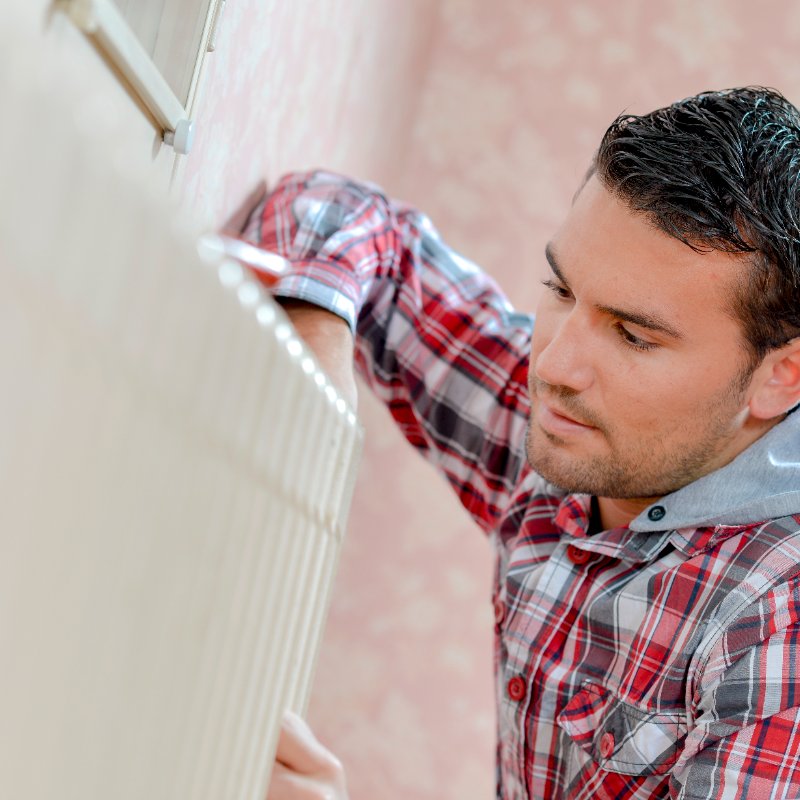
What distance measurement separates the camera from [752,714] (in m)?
0.90

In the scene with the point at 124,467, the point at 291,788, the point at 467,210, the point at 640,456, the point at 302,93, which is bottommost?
the point at 291,788

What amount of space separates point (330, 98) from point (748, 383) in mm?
694

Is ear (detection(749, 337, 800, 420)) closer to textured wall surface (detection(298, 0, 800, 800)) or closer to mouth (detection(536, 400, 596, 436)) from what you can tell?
mouth (detection(536, 400, 596, 436))

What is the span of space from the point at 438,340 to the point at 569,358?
31 cm

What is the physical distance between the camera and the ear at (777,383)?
105cm

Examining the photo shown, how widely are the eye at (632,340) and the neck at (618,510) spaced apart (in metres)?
0.19

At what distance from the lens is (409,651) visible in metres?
2.14

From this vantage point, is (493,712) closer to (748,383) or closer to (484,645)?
(484,645)

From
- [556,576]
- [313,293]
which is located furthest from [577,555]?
[313,293]

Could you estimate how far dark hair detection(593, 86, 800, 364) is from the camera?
0.97 metres

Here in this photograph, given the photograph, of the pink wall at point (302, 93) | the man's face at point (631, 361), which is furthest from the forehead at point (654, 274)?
the pink wall at point (302, 93)

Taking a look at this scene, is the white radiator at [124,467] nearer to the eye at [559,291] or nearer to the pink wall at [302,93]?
the pink wall at [302,93]

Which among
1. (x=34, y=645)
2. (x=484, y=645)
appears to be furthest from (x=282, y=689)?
(x=484, y=645)

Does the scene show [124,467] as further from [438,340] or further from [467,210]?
[467,210]
